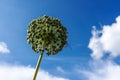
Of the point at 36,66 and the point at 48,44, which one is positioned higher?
the point at 48,44

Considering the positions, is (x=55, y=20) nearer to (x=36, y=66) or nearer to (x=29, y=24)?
(x=29, y=24)

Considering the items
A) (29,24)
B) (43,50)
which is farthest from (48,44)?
(29,24)

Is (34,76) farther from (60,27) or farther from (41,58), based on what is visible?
(60,27)

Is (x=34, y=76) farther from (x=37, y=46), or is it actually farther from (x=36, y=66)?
(x=37, y=46)

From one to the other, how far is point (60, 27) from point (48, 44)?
3.01 metres

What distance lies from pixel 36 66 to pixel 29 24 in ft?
20.6

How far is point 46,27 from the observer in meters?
46.2

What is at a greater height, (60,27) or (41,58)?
(60,27)

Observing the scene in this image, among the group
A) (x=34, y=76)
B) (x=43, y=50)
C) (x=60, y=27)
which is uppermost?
(x=60, y=27)

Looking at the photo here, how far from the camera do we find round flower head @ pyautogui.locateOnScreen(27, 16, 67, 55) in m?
46.3

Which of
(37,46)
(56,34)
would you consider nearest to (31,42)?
(37,46)

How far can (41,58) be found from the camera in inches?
1823

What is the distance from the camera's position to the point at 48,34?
46.5m

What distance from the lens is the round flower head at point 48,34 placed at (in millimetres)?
46281
